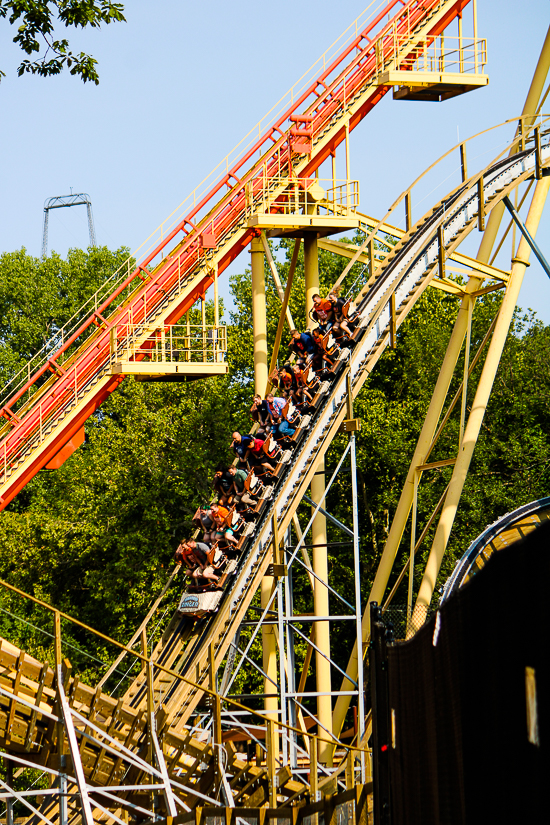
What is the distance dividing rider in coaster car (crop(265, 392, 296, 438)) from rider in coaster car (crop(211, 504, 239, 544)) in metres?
1.27

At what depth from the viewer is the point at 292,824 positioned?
8031mm

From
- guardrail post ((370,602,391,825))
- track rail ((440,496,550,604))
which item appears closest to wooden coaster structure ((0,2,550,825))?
Result: track rail ((440,496,550,604))

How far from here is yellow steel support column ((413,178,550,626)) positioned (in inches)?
548

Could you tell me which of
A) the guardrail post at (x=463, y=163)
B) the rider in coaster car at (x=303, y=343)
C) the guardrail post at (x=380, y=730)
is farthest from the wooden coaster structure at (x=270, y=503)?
the guardrail post at (x=380, y=730)

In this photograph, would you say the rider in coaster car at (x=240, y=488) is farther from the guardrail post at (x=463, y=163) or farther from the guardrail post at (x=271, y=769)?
the guardrail post at (x=463, y=163)

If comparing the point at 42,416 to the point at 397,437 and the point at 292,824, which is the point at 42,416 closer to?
the point at 292,824

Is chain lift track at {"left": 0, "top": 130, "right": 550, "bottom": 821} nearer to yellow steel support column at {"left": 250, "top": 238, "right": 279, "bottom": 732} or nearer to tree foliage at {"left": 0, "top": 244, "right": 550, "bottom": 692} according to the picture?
yellow steel support column at {"left": 250, "top": 238, "right": 279, "bottom": 732}

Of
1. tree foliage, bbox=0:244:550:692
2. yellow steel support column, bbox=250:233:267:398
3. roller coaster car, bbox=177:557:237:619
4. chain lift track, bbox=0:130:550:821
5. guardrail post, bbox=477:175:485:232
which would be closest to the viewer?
chain lift track, bbox=0:130:550:821

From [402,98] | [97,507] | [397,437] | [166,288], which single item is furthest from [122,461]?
[402,98]

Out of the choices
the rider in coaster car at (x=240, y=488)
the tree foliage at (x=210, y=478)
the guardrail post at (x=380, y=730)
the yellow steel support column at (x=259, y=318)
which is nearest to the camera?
the guardrail post at (x=380, y=730)

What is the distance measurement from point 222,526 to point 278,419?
1.72 meters

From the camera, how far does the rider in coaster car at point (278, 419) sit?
13.9 m

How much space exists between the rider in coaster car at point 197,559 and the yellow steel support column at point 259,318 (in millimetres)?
4227

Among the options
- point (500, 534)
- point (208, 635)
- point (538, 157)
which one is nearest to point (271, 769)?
point (208, 635)
